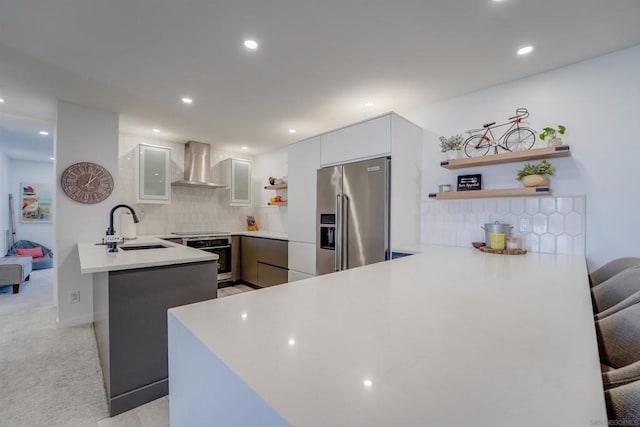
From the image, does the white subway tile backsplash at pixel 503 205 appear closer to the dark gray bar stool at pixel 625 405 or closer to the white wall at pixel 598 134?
the white wall at pixel 598 134

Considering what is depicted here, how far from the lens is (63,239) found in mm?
2928

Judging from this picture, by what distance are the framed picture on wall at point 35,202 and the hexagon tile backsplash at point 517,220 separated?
8222 mm

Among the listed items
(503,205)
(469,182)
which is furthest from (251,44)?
(503,205)

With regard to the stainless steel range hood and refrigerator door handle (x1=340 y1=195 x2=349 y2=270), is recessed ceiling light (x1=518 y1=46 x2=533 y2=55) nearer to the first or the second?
refrigerator door handle (x1=340 y1=195 x2=349 y2=270)

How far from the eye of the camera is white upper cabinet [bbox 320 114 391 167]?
252 centimetres

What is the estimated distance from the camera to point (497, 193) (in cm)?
222

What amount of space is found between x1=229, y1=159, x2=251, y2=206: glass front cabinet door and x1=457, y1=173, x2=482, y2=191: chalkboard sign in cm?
358

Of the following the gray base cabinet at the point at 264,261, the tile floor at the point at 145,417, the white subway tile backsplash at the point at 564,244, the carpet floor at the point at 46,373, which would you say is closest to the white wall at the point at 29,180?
the carpet floor at the point at 46,373

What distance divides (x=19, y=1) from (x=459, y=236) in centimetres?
356

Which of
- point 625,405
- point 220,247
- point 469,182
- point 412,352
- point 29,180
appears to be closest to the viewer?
point 625,405

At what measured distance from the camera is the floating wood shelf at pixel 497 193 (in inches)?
80.0

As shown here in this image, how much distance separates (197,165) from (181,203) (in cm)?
70

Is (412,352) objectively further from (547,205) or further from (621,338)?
A: (547,205)

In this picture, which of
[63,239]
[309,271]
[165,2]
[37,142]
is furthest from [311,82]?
[37,142]
